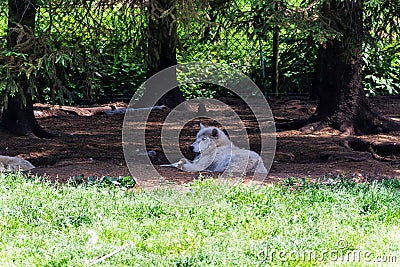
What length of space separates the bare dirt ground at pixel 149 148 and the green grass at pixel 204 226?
1.16 metres

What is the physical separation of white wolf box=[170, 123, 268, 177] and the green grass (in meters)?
1.36

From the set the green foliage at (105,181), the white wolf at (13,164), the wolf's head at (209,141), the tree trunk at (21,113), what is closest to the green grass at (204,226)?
the green foliage at (105,181)

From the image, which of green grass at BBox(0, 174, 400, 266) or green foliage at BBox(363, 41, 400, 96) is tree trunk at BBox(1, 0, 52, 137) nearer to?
green grass at BBox(0, 174, 400, 266)

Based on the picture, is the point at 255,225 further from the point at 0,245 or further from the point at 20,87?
the point at 20,87

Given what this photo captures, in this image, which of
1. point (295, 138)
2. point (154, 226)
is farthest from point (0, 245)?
point (295, 138)

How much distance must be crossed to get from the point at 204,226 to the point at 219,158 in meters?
3.31

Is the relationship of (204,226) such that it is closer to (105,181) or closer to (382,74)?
(105,181)

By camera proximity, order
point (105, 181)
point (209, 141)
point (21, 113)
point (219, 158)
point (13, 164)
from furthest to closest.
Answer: point (21, 113) → point (209, 141) → point (219, 158) → point (13, 164) → point (105, 181)

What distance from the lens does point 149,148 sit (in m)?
10.4

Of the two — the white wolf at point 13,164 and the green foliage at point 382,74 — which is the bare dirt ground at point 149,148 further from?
the green foliage at point 382,74

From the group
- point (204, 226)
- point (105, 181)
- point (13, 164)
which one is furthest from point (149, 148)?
point (204, 226)

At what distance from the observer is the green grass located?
4.79 meters

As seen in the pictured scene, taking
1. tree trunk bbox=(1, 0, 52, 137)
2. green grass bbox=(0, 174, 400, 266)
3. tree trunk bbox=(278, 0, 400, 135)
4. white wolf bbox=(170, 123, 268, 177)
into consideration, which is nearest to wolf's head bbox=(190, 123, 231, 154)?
white wolf bbox=(170, 123, 268, 177)

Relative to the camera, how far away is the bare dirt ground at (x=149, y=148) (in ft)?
27.0
